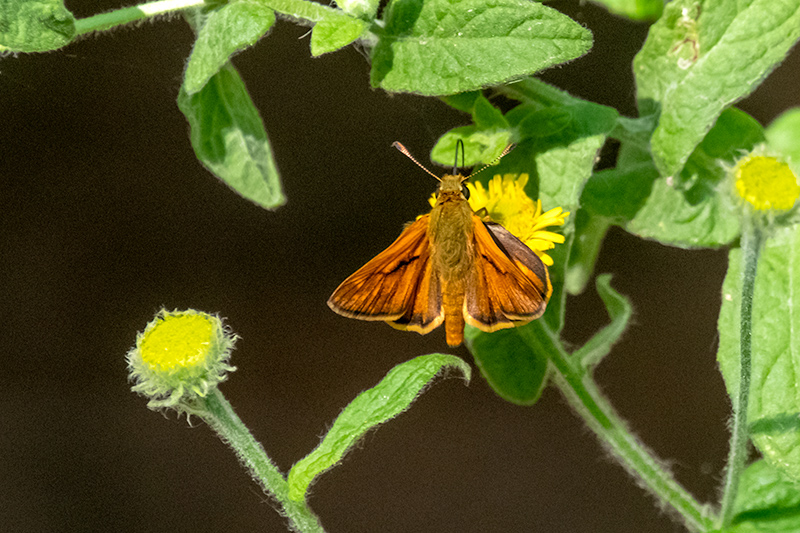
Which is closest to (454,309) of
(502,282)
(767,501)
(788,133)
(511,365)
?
(502,282)

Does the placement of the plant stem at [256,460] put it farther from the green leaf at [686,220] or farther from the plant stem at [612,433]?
the green leaf at [686,220]

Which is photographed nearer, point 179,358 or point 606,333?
point 179,358

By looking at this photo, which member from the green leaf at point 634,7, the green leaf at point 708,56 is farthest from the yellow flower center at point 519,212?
the green leaf at point 634,7

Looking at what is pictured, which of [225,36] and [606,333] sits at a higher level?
[225,36]

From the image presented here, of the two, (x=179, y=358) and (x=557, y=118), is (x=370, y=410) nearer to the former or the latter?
(x=179, y=358)

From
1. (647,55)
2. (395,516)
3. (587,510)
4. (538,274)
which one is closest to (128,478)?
(395,516)
